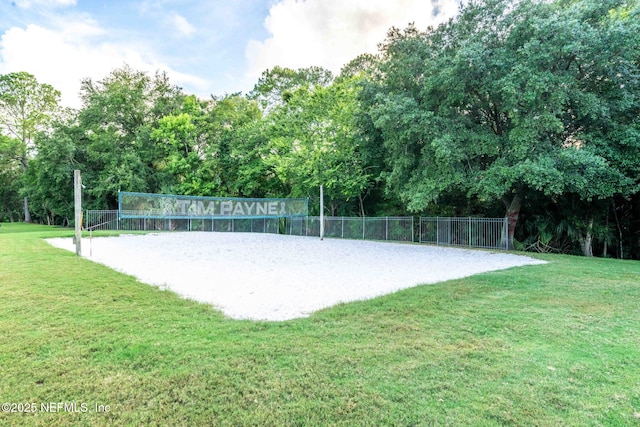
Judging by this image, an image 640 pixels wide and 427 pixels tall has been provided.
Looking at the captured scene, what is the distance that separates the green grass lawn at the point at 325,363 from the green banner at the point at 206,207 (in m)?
14.2

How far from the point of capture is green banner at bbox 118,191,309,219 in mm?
18156

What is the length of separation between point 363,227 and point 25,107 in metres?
36.4

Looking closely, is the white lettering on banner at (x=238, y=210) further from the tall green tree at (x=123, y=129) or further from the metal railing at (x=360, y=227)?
the tall green tree at (x=123, y=129)

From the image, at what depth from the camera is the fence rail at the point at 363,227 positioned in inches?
572

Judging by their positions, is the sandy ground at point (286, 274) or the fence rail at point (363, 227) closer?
the sandy ground at point (286, 274)

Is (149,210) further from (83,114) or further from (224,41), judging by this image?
(83,114)

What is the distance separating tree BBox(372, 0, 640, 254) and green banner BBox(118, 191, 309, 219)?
10.4 metres

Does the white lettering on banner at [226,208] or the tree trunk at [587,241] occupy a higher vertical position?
the white lettering on banner at [226,208]

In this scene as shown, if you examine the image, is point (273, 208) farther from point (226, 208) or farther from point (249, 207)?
point (226, 208)

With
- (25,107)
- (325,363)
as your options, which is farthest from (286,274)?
(25,107)

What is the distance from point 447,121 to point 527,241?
6429 mm

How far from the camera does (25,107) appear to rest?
33.2 metres

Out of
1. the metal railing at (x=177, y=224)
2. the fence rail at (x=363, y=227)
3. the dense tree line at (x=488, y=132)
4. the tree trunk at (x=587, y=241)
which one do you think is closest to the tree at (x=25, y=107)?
the dense tree line at (x=488, y=132)

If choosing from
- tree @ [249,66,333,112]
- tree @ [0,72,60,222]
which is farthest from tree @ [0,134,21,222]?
tree @ [249,66,333,112]
